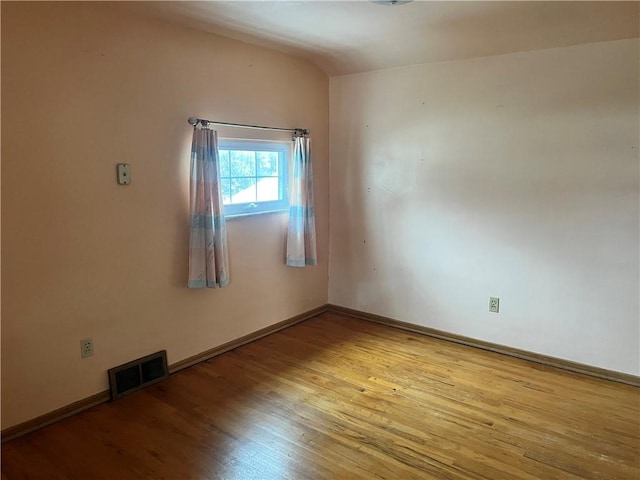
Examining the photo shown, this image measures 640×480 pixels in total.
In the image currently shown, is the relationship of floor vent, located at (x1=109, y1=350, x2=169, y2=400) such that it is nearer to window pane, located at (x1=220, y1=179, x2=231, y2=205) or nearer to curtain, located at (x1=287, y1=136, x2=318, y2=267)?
window pane, located at (x1=220, y1=179, x2=231, y2=205)

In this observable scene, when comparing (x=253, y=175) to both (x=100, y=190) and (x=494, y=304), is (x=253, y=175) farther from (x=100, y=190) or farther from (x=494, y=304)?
(x=494, y=304)

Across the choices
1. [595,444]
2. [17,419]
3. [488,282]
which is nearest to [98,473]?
[17,419]

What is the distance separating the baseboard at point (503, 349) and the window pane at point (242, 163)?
5.33ft

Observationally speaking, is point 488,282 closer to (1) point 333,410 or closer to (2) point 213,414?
(1) point 333,410

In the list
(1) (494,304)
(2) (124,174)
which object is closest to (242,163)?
(2) (124,174)

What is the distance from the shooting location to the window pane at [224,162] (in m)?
3.24

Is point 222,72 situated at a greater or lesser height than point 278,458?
greater

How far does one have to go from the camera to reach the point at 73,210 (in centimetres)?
243

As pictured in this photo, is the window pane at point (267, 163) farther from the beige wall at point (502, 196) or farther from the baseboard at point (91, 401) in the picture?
the baseboard at point (91, 401)

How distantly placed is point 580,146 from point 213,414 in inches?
111

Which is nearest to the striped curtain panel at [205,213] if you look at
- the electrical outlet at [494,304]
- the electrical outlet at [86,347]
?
the electrical outlet at [86,347]

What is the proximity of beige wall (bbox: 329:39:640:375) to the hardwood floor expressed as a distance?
416 mm

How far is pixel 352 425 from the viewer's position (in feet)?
8.02

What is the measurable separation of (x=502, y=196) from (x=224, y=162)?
2.03 metres
